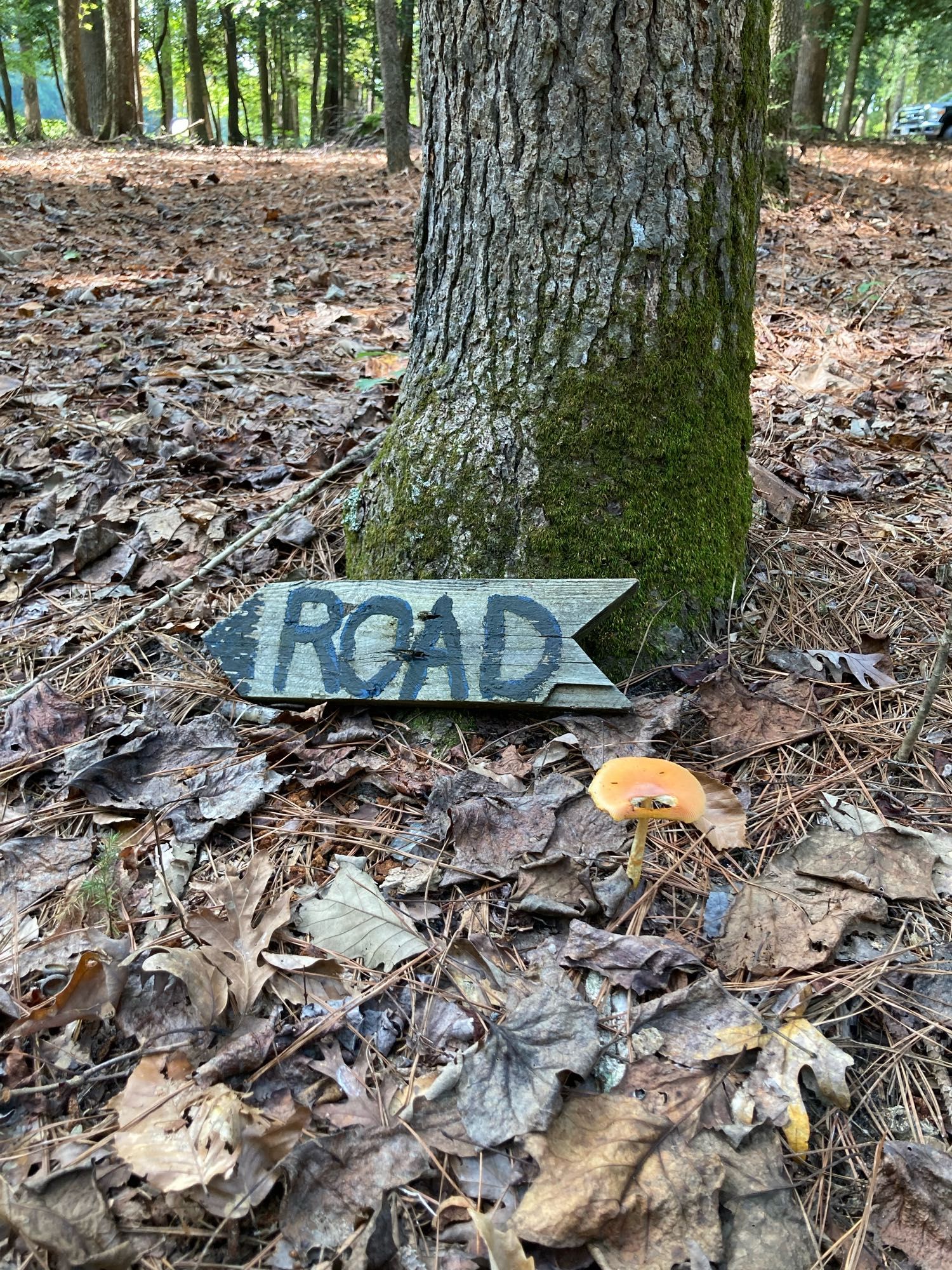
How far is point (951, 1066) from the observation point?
1.45m

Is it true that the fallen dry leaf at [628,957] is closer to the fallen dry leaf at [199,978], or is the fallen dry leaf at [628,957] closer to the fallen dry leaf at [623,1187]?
the fallen dry leaf at [623,1187]

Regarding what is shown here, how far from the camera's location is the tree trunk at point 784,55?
825 centimetres

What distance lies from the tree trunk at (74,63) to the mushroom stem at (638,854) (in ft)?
62.4

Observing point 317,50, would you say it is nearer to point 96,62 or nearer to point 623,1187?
point 96,62

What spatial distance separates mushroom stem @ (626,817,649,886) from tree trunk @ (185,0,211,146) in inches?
791

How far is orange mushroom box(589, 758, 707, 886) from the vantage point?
154cm

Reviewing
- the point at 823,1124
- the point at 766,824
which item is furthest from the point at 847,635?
the point at 823,1124

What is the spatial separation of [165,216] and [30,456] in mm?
6774

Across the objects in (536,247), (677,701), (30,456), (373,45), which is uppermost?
(373,45)

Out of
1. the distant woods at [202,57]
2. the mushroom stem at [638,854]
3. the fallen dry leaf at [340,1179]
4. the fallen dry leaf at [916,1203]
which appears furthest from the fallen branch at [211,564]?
the distant woods at [202,57]

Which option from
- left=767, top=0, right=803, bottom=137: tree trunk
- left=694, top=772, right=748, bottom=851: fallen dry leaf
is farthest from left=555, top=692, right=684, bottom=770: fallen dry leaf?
left=767, top=0, right=803, bottom=137: tree trunk

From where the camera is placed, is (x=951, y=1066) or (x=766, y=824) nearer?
(x=951, y=1066)

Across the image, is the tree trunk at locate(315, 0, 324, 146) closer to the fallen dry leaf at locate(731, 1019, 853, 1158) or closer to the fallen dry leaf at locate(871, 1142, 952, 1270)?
the fallen dry leaf at locate(731, 1019, 853, 1158)

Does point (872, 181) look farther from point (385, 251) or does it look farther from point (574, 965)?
point (574, 965)
